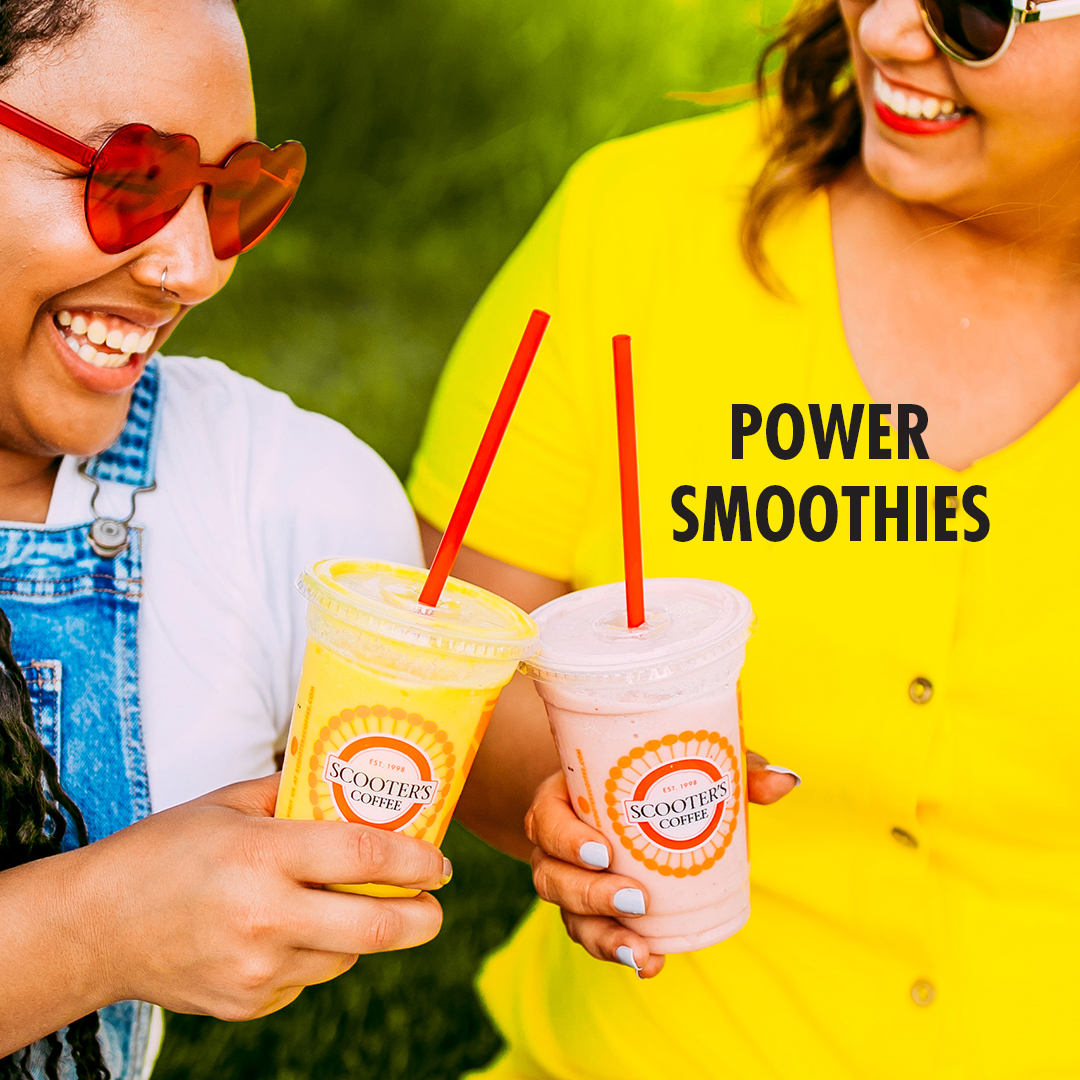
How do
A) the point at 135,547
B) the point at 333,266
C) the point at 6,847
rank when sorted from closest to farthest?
1. the point at 6,847
2. the point at 135,547
3. the point at 333,266

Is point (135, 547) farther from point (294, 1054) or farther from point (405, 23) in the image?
point (405, 23)

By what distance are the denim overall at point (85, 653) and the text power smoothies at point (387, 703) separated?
1.05 ft

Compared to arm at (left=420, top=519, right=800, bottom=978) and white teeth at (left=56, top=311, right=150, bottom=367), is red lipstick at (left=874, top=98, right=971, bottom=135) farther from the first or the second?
white teeth at (left=56, top=311, right=150, bottom=367)

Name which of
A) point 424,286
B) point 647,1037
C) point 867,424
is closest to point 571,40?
point 424,286

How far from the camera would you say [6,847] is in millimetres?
1176

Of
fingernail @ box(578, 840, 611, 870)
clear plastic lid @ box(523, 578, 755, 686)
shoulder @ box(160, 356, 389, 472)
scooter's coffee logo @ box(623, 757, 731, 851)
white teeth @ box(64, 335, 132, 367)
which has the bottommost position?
fingernail @ box(578, 840, 611, 870)

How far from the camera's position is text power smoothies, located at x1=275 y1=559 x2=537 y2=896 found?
971 millimetres

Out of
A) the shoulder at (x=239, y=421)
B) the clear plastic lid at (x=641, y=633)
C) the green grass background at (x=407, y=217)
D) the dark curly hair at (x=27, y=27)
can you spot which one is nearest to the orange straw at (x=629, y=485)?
the clear plastic lid at (x=641, y=633)

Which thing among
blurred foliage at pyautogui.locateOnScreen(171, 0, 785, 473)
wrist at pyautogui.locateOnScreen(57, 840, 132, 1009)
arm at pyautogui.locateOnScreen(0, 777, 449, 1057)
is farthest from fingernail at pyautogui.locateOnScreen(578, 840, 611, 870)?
blurred foliage at pyautogui.locateOnScreen(171, 0, 785, 473)

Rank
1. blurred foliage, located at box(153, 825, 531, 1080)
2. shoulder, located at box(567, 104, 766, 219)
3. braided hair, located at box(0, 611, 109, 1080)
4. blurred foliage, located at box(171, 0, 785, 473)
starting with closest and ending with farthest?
braided hair, located at box(0, 611, 109, 1080) → shoulder, located at box(567, 104, 766, 219) → blurred foliage, located at box(153, 825, 531, 1080) → blurred foliage, located at box(171, 0, 785, 473)

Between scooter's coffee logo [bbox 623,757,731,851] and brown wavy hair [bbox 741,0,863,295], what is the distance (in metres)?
0.67

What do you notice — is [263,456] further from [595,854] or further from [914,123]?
[914,123]

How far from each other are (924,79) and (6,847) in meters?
1.18

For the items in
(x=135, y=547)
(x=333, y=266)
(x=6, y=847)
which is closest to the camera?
(x=6, y=847)
